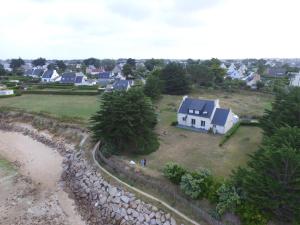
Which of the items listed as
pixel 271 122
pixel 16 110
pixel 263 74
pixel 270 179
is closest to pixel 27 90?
pixel 16 110

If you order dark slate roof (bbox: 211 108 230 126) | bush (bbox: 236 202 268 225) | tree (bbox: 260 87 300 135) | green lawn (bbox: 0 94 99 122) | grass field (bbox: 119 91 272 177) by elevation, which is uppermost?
tree (bbox: 260 87 300 135)

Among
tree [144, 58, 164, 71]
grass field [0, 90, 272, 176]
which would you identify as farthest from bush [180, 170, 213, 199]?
tree [144, 58, 164, 71]

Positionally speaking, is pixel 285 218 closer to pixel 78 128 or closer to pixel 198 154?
pixel 198 154

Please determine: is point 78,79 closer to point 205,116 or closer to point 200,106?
point 200,106

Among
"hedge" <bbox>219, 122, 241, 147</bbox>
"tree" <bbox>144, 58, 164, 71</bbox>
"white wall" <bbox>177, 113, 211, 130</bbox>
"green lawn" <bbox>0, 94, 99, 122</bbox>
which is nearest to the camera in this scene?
"hedge" <bbox>219, 122, 241, 147</bbox>

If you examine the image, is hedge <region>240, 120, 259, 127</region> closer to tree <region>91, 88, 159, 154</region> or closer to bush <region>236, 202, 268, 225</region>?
tree <region>91, 88, 159, 154</region>

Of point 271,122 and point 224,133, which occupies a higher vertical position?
point 271,122
